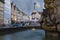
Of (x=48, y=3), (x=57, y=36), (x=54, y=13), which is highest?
(x=48, y=3)

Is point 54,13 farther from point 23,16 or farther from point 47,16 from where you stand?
point 23,16

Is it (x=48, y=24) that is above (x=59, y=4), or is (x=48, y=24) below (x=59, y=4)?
below

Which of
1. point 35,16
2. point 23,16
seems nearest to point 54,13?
point 35,16

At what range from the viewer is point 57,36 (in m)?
10.1

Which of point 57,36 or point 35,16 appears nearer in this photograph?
point 57,36

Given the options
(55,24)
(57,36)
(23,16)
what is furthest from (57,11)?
(23,16)

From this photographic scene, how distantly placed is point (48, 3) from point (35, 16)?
7357cm

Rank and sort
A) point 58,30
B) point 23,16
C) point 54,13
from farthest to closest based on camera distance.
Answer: point 23,16 < point 54,13 < point 58,30

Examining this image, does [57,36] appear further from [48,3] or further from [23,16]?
[23,16]

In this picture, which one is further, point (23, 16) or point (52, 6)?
point (23, 16)

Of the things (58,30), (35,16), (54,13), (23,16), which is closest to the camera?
(58,30)

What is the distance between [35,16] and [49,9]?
73502 millimetres

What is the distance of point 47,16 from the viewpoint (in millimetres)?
10539

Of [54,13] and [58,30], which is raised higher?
[54,13]
